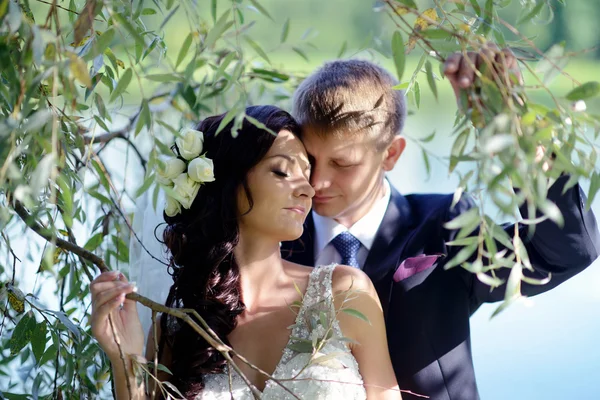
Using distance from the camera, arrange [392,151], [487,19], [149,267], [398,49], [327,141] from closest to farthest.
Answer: [398,49]
[487,19]
[327,141]
[392,151]
[149,267]

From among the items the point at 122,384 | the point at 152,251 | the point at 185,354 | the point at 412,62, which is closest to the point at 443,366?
the point at 185,354

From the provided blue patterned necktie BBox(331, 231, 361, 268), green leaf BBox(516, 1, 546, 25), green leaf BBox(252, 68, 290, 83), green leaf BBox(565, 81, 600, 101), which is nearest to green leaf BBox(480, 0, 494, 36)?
green leaf BBox(516, 1, 546, 25)

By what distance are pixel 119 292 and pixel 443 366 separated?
93cm

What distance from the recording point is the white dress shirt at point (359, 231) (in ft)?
7.96

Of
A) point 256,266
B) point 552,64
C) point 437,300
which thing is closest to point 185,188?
point 256,266

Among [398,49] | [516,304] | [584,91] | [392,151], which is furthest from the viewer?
[516,304]

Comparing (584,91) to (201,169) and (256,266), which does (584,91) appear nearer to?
(201,169)

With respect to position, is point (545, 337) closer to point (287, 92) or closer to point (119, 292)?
point (287, 92)

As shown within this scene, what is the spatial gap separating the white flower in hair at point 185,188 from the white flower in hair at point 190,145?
53mm

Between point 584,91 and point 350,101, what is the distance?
1018 mm

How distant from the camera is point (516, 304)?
657 cm

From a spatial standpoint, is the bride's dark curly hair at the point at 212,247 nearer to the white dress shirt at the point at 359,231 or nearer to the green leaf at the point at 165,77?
the white dress shirt at the point at 359,231

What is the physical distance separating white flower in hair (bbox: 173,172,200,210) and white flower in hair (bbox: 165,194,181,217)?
48 mm

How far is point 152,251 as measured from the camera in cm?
270
